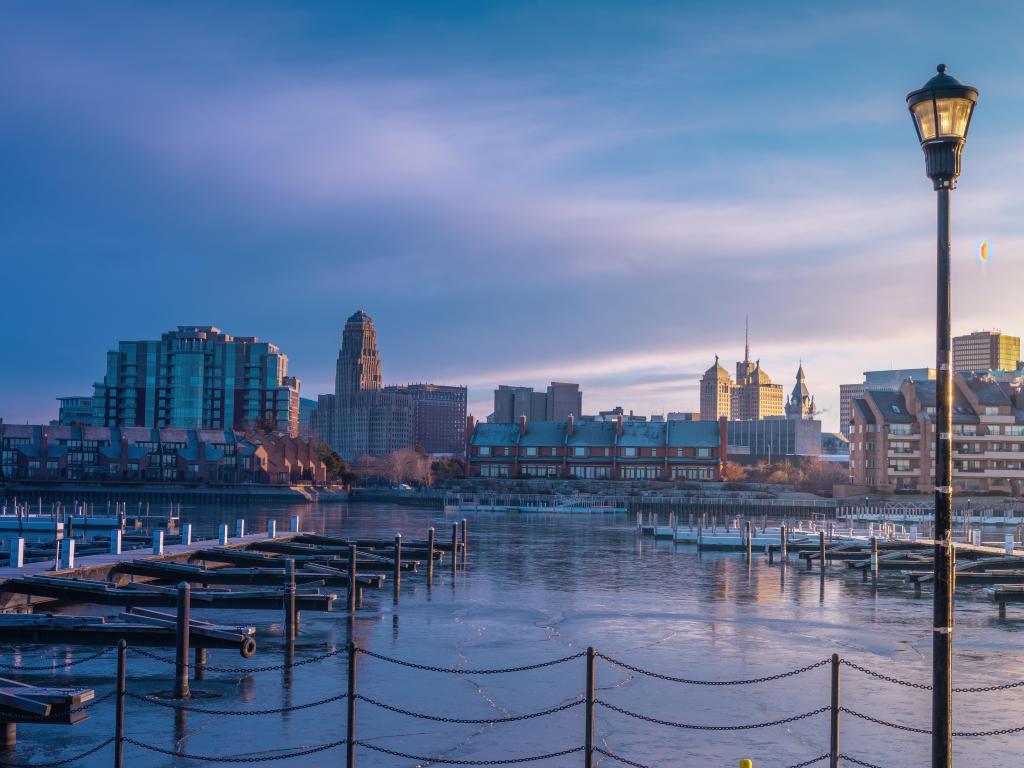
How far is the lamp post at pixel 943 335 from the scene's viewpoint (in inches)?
450

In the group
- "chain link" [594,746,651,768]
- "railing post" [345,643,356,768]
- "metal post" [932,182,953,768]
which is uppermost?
"metal post" [932,182,953,768]

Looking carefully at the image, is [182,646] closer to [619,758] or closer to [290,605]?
[290,605]

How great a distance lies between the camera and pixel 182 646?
21625 millimetres

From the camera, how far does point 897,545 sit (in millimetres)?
57656

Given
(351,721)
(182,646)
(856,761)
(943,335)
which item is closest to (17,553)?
(182,646)

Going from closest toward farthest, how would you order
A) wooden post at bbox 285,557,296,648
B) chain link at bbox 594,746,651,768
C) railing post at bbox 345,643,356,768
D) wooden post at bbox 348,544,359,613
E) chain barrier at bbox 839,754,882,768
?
railing post at bbox 345,643,356,768
chain link at bbox 594,746,651,768
chain barrier at bbox 839,754,882,768
wooden post at bbox 285,557,296,648
wooden post at bbox 348,544,359,613

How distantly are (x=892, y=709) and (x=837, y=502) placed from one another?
119597 mm

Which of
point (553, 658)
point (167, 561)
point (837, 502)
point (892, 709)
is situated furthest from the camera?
point (837, 502)

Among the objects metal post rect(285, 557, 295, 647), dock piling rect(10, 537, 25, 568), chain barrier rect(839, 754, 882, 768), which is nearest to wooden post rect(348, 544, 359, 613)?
metal post rect(285, 557, 295, 647)

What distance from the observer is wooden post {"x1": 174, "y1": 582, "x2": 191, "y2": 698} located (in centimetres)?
2127

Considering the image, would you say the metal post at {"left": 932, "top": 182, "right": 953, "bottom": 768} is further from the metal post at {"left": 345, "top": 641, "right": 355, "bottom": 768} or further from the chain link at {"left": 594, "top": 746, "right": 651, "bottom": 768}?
the metal post at {"left": 345, "top": 641, "right": 355, "bottom": 768}

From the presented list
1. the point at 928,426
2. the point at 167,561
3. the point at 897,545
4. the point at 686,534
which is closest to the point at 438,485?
the point at 928,426

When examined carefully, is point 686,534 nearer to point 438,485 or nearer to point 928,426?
point 928,426

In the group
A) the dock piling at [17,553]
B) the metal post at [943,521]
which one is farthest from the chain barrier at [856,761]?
the dock piling at [17,553]
